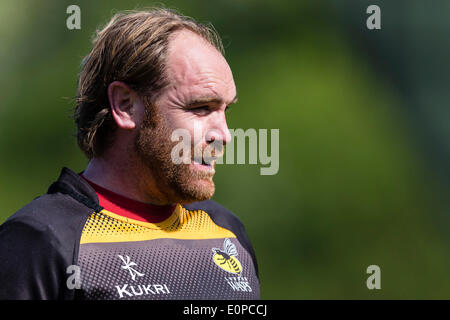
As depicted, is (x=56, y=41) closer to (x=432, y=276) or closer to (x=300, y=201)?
(x=300, y=201)

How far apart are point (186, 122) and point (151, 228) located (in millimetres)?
426

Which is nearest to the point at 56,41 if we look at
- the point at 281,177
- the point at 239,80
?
the point at 239,80

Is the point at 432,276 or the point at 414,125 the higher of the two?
the point at 414,125

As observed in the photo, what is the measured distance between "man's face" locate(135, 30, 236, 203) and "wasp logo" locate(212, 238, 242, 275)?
246 mm

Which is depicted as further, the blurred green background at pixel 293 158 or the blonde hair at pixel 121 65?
the blurred green background at pixel 293 158

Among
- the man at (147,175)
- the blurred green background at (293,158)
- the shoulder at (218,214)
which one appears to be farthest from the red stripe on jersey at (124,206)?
the blurred green background at (293,158)

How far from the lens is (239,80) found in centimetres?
847

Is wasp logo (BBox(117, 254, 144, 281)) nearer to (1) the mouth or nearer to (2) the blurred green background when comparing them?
(1) the mouth

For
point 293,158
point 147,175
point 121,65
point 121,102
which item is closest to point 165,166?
point 147,175

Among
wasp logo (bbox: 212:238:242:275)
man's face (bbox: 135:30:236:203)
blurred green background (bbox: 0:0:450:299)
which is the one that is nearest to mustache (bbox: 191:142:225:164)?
→ man's face (bbox: 135:30:236:203)

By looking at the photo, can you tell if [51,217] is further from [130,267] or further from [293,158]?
[293,158]

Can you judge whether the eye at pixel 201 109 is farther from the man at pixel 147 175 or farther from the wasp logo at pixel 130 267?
the wasp logo at pixel 130 267

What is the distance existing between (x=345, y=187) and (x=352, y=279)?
1047mm

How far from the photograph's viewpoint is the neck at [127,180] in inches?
107
